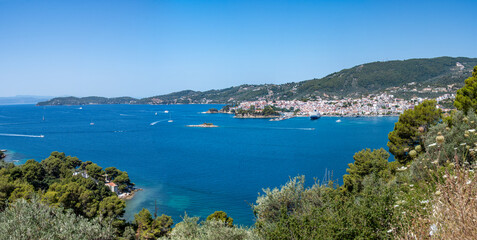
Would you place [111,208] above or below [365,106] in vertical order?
below

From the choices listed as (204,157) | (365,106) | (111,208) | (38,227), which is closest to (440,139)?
(38,227)

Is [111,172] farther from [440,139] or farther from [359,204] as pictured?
[440,139]

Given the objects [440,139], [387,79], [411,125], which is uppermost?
[387,79]

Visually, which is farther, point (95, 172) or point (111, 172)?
point (111, 172)

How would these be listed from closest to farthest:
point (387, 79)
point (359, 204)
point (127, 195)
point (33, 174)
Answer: point (359, 204)
point (33, 174)
point (127, 195)
point (387, 79)

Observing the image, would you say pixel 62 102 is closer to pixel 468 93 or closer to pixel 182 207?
pixel 182 207

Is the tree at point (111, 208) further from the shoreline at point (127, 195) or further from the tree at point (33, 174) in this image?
the tree at point (33, 174)

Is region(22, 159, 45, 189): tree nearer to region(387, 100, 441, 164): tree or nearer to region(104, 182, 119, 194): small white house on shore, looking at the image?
region(104, 182, 119, 194): small white house on shore

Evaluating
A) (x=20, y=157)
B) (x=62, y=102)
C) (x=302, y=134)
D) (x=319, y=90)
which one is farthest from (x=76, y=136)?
(x=62, y=102)
